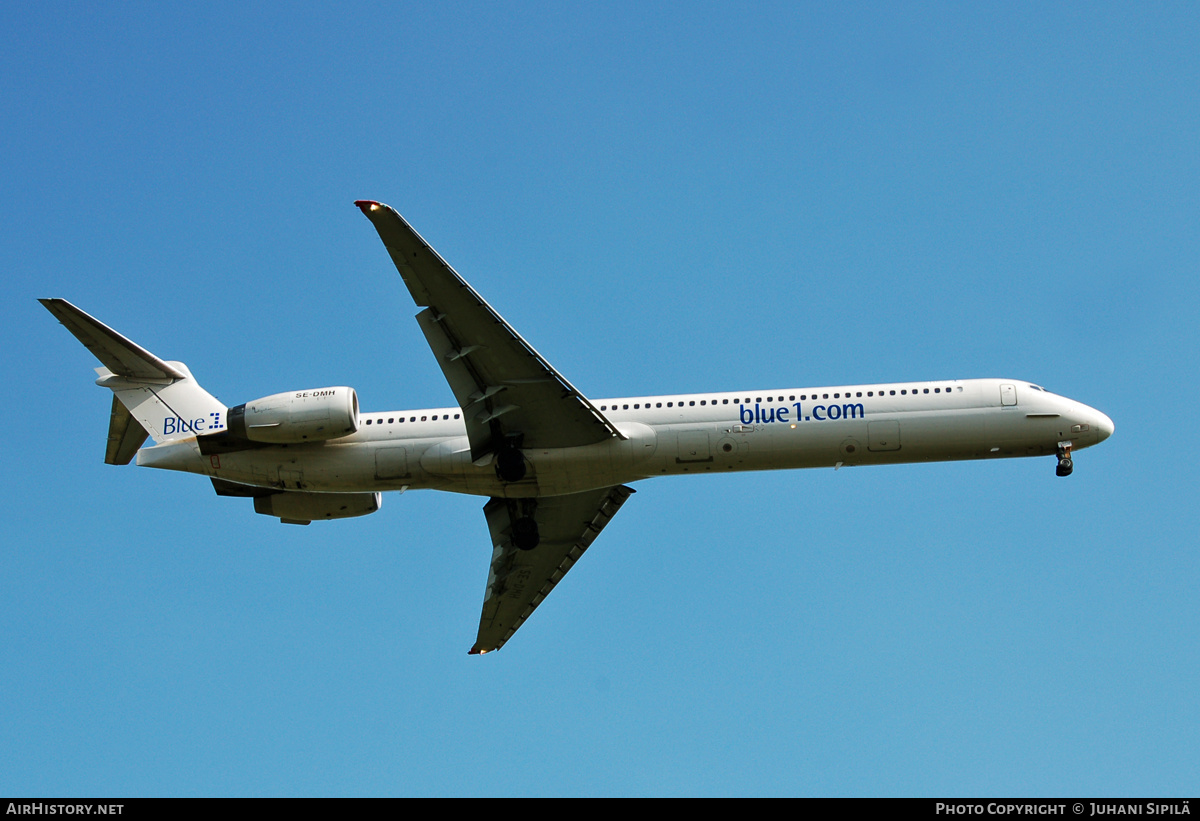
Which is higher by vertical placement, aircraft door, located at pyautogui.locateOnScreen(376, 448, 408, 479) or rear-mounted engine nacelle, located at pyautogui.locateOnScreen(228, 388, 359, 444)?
rear-mounted engine nacelle, located at pyautogui.locateOnScreen(228, 388, 359, 444)

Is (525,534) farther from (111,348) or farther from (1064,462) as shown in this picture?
(1064,462)

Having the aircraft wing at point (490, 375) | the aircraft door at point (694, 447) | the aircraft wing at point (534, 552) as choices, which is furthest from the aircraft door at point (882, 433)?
the aircraft wing at point (534, 552)

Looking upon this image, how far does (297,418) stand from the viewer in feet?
97.6

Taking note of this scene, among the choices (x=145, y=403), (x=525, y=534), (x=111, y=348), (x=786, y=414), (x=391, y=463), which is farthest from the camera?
(x=525, y=534)

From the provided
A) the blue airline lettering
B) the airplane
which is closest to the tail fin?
the airplane

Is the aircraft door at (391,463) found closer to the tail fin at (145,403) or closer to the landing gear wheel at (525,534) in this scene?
the landing gear wheel at (525,534)

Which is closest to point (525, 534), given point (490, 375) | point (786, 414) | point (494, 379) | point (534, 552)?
point (534, 552)

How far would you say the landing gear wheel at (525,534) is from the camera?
34.0 m

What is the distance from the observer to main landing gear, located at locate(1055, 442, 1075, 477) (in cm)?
3031

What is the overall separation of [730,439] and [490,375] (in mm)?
6689

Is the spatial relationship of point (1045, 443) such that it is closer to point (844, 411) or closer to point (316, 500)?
→ point (844, 411)

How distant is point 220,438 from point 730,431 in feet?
46.0

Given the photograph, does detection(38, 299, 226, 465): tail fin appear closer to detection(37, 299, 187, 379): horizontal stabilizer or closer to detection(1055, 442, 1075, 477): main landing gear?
detection(37, 299, 187, 379): horizontal stabilizer

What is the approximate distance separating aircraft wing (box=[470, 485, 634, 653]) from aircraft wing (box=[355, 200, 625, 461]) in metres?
4.66
